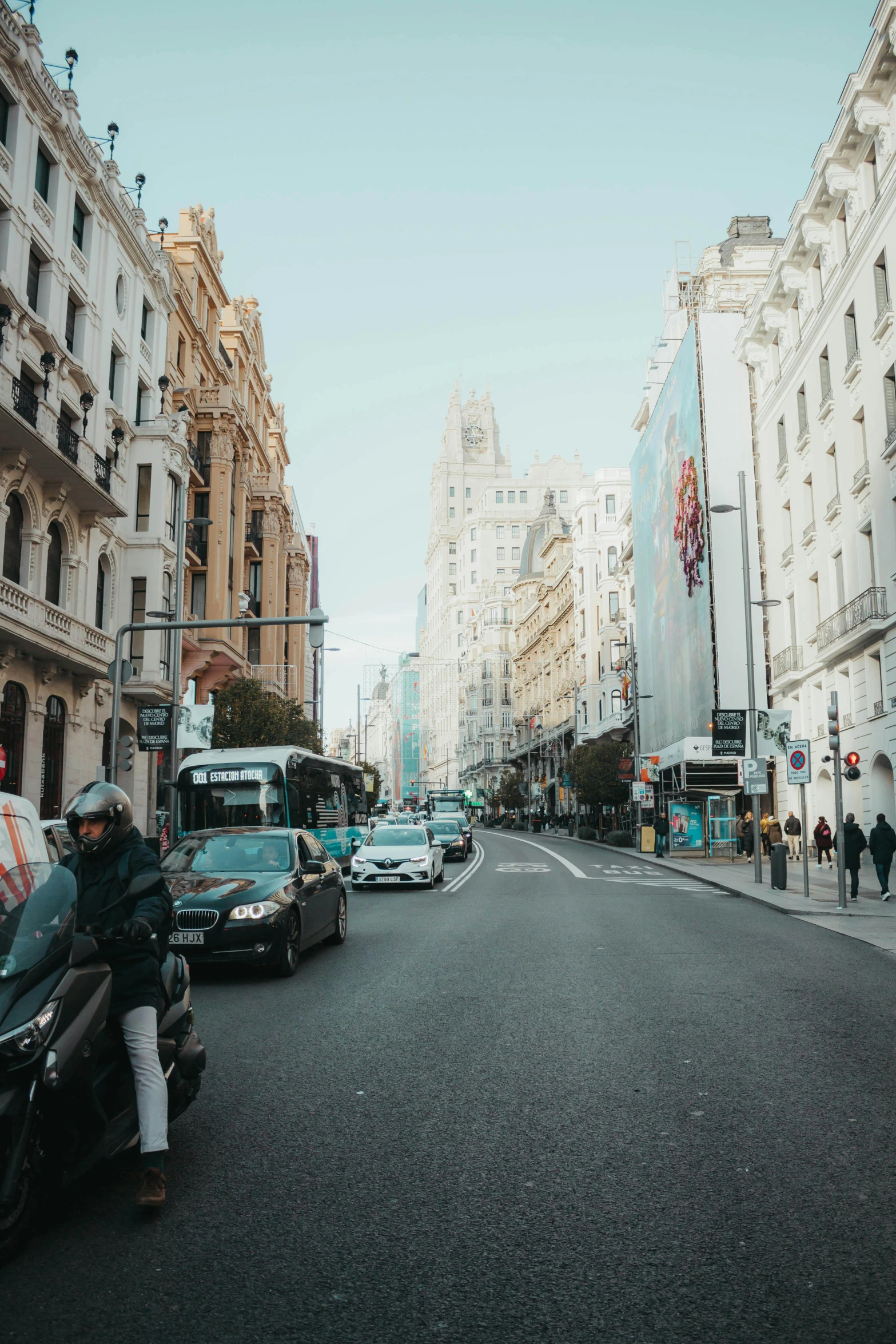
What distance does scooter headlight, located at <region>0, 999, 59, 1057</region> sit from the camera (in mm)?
4039

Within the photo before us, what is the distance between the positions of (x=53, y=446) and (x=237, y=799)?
30.2ft

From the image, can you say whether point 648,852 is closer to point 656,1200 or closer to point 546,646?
point 656,1200

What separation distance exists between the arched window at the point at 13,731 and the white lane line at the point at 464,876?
398 inches

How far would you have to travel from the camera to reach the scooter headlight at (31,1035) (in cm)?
404

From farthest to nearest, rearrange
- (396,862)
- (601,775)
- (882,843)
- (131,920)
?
(601,775) → (396,862) → (882,843) → (131,920)

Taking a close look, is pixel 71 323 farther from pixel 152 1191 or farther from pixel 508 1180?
pixel 508 1180

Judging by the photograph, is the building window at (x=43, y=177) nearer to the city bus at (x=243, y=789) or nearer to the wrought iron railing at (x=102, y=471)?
the wrought iron railing at (x=102, y=471)

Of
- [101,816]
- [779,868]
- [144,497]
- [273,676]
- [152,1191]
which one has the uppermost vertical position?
[144,497]

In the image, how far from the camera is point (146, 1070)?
4.82m

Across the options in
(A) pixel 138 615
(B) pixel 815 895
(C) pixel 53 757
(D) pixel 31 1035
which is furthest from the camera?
(A) pixel 138 615

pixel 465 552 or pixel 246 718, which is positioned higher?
pixel 465 552

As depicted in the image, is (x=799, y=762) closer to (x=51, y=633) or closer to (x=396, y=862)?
(x=396, y=862)

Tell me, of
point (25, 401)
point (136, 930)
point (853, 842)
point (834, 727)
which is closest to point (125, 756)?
point (25, 401)

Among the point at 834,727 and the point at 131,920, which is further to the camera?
the point at 834,727
